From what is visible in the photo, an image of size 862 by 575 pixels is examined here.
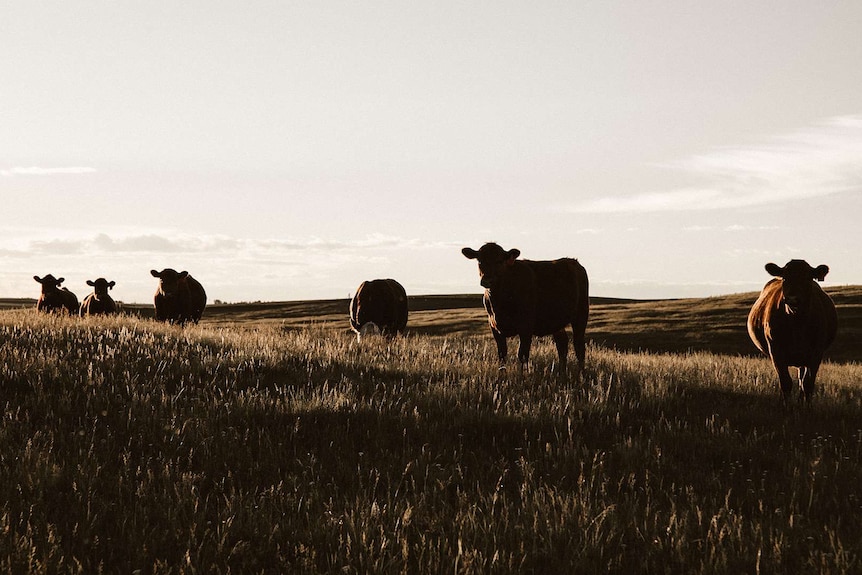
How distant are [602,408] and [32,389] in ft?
22.5

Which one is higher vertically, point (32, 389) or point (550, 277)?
point (550, 277)

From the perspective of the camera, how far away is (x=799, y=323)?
444 inches

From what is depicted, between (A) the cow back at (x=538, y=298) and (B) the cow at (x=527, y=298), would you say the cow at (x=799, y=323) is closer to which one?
(B) the cow at (x=527, y=298)

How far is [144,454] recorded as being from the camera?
20.4ft

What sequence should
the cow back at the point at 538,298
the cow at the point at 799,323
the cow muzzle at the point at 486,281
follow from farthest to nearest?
the cow back at the point at 538,298, the cow muzzle at the point at 486,281, the cow at the point at 799,323

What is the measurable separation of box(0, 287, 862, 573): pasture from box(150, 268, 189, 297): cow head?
11.3m

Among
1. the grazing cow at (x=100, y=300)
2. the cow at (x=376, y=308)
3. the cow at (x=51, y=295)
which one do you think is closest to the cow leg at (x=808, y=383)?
the cow at (x=376, y=308)

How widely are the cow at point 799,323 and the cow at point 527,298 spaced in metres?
3.35

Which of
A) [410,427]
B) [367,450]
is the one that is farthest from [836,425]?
[367,450]

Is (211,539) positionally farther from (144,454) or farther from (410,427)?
(410,427)

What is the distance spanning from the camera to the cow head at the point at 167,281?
22.3 meters

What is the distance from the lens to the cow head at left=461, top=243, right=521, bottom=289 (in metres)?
12.9

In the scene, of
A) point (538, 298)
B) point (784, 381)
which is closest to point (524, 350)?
point (538, 298)

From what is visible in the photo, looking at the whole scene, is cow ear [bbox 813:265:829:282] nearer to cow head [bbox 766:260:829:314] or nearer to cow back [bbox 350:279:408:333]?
cow head [bbox 766:260:829:314]
